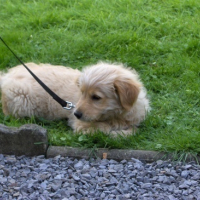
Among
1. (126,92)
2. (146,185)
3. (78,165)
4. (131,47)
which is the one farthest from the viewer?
(131,47)

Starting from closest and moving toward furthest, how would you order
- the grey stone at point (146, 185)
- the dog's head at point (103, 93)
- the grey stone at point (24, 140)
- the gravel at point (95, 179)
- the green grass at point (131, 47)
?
the gravel at point (95, 179), the grey stone at point (146, 185), the grey stone at point (24, 140), the dog's head at point (103, 93), the green grass at point (131, 47)

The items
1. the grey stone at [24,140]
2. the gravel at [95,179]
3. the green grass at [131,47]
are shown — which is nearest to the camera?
the gravel at [95,179]

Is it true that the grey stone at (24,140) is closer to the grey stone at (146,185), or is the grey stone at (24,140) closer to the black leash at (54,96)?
the black leash at (54,96)

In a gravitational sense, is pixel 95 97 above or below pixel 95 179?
above

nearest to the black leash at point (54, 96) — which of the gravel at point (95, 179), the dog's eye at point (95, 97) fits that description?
the dog's eye at point (95, 97)

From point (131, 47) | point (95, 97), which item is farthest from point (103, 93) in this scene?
point (131, 47)

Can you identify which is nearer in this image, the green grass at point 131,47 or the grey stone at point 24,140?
the grey stone at point 24,140

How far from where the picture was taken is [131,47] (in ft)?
23.4

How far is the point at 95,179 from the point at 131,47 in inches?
135

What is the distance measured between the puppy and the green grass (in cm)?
17

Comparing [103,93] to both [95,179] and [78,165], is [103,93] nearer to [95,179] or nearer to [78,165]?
[78,165]

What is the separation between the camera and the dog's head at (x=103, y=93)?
4887 millimetres

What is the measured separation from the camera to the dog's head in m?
4.89

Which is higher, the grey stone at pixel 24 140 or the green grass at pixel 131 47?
the green grass at pixel 131 47
